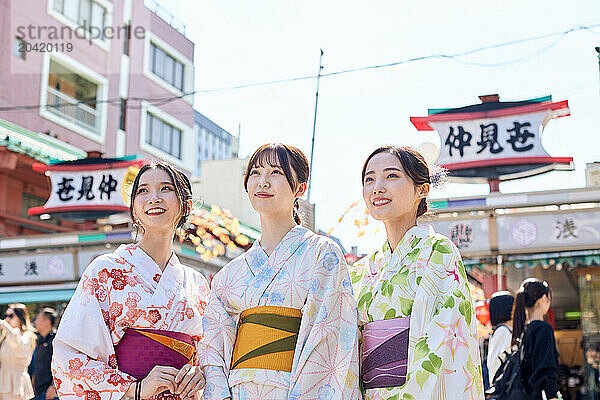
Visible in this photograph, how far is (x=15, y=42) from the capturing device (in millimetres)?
17859

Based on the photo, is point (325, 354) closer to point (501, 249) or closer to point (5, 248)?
point (501, 249)

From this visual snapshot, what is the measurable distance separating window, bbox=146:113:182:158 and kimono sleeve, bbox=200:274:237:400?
19732 mm

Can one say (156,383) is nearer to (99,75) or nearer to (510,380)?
(510,380)

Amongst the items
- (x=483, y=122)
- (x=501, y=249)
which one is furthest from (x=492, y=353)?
(x=483, y=122)

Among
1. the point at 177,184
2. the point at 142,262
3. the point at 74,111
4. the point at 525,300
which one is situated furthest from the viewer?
the point at 74,111

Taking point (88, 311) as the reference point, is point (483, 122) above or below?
above

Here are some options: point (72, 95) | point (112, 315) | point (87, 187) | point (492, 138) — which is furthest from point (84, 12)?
point (112, 315)

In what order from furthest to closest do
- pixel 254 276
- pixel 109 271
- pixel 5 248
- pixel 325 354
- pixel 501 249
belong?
pixel 5 248 < pixel 501 249 < pixel 109 271 < pixel 254 276 < pixel 325 354

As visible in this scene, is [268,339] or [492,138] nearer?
[268,339]

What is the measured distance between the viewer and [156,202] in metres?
3.60

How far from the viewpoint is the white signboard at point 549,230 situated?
32.9 ft

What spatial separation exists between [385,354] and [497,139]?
879cm

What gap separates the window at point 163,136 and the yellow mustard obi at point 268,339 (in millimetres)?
19961

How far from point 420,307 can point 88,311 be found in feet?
5.09
